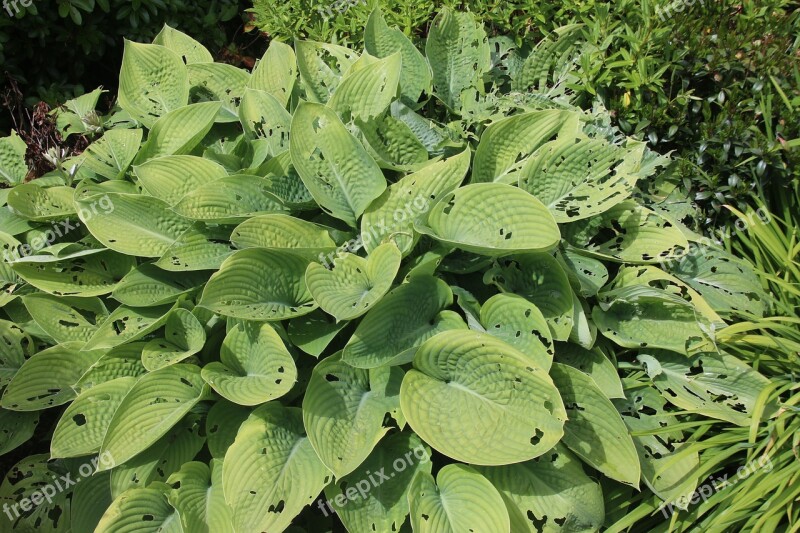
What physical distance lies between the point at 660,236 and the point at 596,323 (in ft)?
1.44

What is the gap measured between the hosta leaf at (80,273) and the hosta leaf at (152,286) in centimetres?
11

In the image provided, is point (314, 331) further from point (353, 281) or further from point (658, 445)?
point (658, 445)

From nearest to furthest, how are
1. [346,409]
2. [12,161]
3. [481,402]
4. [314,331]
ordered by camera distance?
[481,402] → [346,409] → [314,331] → [12,161]

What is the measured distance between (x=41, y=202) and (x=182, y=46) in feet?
3.38

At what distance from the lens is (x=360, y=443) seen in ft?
6.32

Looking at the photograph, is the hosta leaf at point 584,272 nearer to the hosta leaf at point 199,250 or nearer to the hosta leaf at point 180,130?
the hosta leaf at point 199,250

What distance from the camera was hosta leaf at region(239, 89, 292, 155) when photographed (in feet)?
8.38

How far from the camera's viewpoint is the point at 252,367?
211 centimetres

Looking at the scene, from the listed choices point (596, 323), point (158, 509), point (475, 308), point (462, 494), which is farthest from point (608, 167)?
point (158, 509)

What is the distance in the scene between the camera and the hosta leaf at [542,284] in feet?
6.89

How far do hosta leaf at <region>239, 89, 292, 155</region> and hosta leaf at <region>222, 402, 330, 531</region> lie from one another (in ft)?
3.55

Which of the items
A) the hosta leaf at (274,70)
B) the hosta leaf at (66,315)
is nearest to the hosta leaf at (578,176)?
the hosta leaf at (274,70)

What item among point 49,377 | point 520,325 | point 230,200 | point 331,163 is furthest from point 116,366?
point 520,325

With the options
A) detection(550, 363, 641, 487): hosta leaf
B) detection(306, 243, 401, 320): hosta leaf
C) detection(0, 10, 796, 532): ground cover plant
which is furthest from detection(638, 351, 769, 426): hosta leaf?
detection(306, 243, 401, 320): hosta leaf
